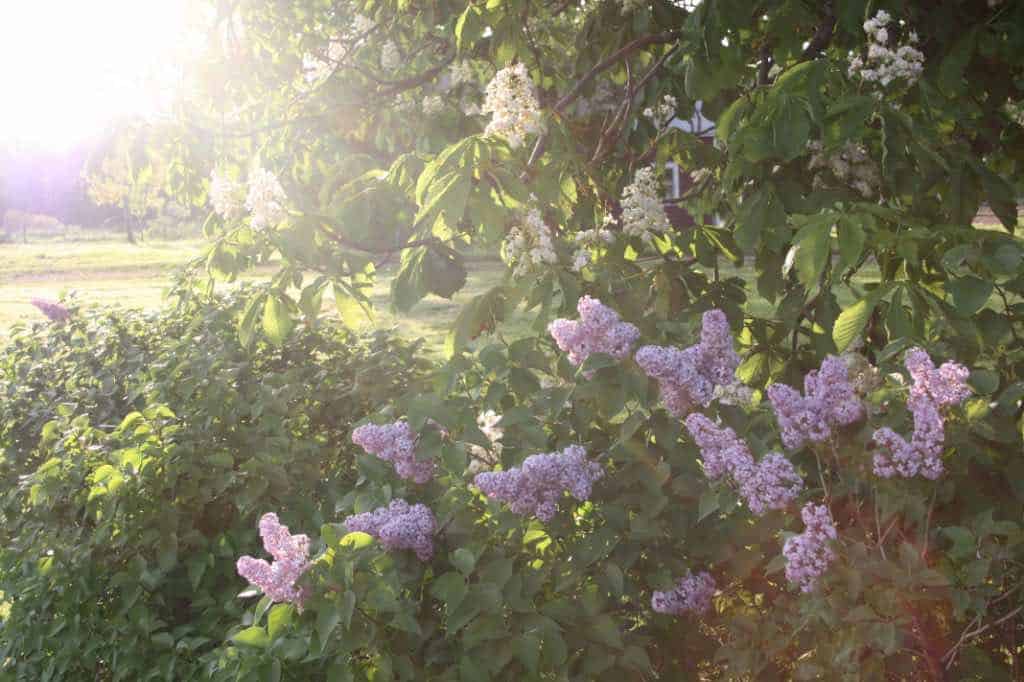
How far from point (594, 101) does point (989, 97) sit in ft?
6.35

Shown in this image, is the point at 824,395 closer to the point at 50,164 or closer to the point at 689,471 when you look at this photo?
the point at 689,471

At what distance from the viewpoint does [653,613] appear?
245 centimetres

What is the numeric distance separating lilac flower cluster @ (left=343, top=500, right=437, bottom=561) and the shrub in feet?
2.87

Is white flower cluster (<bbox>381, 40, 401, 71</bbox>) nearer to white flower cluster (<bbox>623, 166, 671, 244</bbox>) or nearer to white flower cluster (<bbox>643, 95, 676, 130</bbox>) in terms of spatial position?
white flower cluster (<bbox>643, 95, 676, 130</bbox>)

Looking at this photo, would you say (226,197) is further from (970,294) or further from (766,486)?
(970,294)

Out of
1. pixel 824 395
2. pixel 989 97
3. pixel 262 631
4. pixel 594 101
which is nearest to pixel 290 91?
pixel 594 101

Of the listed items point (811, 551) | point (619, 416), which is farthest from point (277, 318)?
point (811, 551)

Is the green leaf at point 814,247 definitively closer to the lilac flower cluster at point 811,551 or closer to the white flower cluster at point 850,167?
the lilac flower cluster at point 811,551

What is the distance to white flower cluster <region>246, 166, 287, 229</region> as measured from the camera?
2.80 meters

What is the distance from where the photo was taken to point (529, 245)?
9.86ft

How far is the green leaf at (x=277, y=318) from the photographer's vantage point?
2.86 meters

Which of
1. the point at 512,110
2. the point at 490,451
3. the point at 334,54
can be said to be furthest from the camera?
the point at 334,54

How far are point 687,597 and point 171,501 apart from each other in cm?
191

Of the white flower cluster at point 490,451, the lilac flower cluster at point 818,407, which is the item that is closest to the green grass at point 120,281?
the white flower cluster at point 490,451
